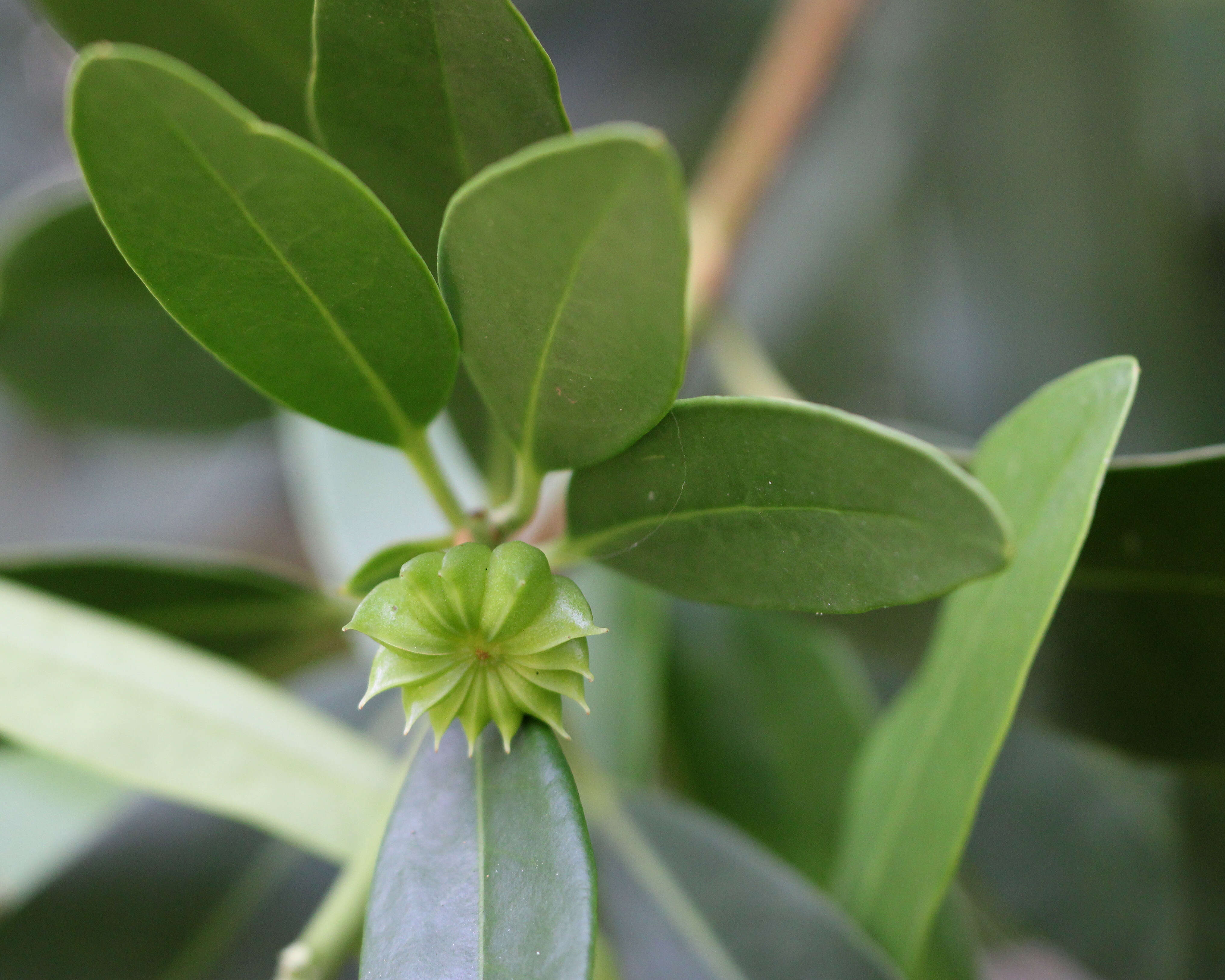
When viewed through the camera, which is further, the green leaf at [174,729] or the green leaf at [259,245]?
the green leaf at [174,729]

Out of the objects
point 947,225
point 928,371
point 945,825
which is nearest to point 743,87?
point 947,225

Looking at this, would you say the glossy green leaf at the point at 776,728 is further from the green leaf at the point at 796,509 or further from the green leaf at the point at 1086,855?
the green leaf at the point at 796,509

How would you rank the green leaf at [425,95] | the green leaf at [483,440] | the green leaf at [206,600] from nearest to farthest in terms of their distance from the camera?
the green leaf at [425,95]
the green leaf at [483,440]
the green leaf at [206,600]

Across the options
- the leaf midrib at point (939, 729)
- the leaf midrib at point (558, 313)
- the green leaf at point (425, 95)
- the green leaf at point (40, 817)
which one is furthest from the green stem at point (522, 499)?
the green leaf at point (40, 817)

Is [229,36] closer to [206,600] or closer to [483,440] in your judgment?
[483,440]

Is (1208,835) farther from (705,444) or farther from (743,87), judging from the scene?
(743,87)

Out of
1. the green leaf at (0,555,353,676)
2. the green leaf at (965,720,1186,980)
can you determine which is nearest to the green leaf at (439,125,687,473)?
the green leaf at (0,555,353,676)

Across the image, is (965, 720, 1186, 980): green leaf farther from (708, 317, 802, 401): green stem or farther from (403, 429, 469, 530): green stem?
(403, 429, 469, 530): green stem

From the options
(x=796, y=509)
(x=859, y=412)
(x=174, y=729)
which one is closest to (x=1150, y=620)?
(x=796, y=509)
